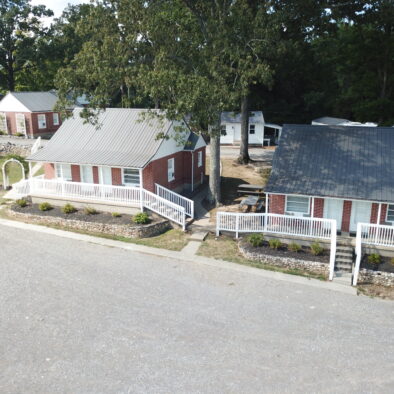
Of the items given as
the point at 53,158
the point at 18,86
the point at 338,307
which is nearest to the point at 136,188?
the point at 53,158

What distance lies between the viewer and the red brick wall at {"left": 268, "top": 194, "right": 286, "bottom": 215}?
66.3ft

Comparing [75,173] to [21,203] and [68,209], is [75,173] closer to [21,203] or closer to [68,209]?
[68,209]

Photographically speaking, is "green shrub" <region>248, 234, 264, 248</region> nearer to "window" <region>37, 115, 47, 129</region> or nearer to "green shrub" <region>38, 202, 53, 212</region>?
"green shrub" <region>38, 202, 53, 212</region>

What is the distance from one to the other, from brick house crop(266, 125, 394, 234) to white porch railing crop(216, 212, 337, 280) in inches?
35.4

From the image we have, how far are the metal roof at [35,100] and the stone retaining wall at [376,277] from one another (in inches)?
1521

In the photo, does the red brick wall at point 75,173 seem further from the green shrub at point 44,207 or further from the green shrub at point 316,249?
the green shrub at point 316,249

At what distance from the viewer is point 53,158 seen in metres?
24.2

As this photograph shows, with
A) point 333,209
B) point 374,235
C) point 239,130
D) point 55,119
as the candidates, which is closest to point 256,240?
point 333,209

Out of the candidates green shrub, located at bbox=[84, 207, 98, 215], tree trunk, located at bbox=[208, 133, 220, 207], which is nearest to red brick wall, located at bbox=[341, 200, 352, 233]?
tree trunk, located at bbox=[208, 133, 220, 207]

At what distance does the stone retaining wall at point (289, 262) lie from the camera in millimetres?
17469

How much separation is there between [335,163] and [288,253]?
18.6 ft

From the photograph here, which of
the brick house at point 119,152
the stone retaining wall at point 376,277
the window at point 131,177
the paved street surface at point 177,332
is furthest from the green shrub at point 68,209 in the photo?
the stone retaining wall at point 376,277

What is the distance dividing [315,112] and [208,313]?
4414cm

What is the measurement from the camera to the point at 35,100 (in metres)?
46.1
